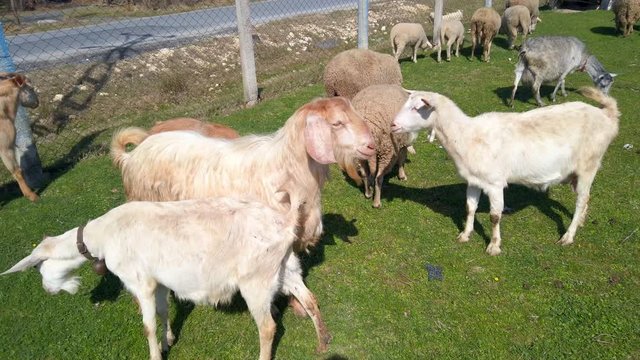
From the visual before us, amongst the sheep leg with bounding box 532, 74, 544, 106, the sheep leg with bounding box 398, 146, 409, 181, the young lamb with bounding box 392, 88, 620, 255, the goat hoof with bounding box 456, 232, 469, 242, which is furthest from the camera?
the sheep leg with bounding box 532, 74, 544, 106

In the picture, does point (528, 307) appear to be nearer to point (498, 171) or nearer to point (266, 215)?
point (498, 171)

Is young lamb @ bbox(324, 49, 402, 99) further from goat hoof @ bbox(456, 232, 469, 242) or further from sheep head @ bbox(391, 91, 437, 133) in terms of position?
goat hoof @ bbox(456, 232, 469, 242)

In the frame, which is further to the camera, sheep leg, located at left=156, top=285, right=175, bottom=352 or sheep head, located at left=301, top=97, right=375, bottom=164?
sheep leg, located at left=156, top=285, right=175, bottom=352

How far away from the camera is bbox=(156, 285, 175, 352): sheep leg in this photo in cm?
381

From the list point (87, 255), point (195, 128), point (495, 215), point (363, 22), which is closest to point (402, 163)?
point (495, 215)

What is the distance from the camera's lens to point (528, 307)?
4586mm

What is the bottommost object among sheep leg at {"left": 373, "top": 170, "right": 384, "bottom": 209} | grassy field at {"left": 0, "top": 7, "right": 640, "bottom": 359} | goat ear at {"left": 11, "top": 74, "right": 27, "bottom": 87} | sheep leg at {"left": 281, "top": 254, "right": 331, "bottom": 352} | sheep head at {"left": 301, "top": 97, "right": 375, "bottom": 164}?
grassy field at {"left": 0, "top": 7, "right": 640, "bottom": 359}

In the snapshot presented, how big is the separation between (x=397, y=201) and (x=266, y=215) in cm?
359

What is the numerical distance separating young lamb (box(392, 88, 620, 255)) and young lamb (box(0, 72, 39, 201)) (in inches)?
218

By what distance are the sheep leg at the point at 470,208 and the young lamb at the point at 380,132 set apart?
3.81ft

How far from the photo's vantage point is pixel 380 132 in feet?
20.6

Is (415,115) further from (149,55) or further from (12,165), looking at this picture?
(149,55)

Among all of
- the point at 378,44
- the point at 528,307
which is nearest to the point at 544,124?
the point at 528,307

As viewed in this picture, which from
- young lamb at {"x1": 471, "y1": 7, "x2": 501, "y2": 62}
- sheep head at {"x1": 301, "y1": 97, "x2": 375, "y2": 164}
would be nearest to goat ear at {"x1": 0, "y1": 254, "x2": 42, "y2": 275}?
sheep head at {"x1": 301, "y1": 97, "x2": 375, "y2": 164}
